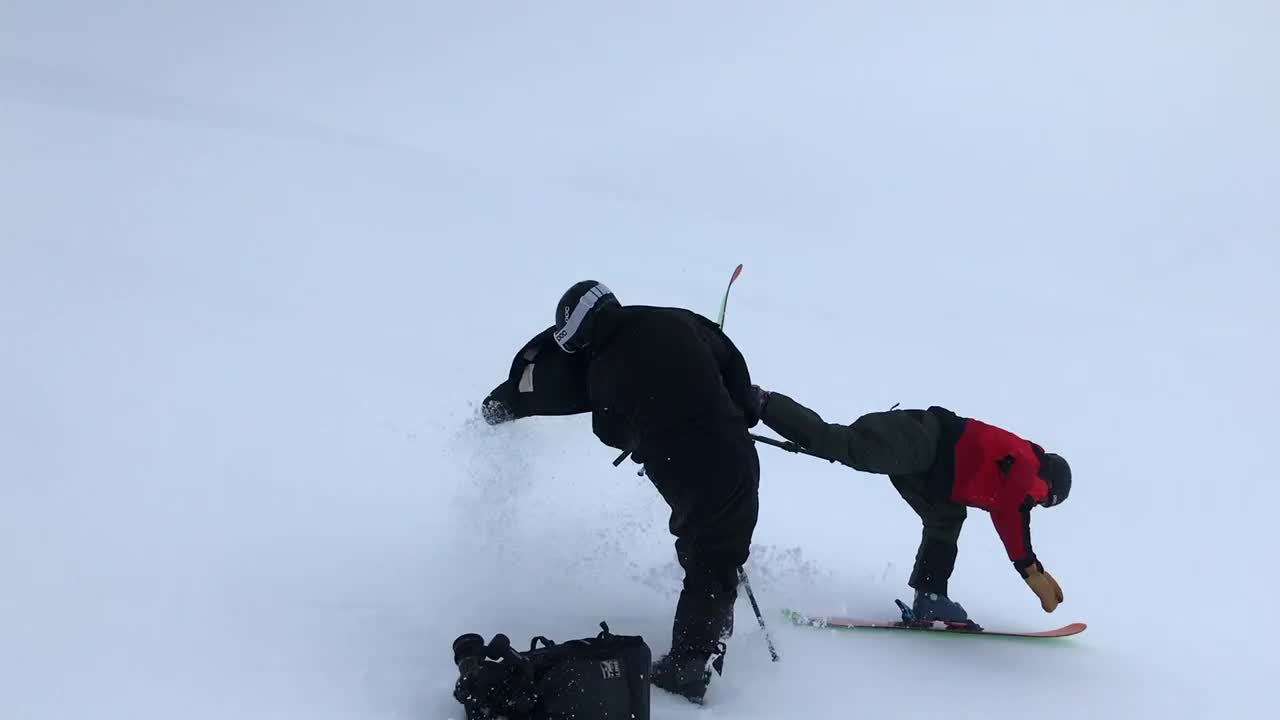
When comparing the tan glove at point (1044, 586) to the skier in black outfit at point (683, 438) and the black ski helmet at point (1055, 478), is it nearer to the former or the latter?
the black ski helmet at point (1055, 478)

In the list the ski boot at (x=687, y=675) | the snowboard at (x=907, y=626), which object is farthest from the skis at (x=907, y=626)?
the ski boot at (x=687, y=675)

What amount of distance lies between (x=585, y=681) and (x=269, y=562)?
4.55 ft

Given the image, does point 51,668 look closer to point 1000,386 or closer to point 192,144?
point 1000,386

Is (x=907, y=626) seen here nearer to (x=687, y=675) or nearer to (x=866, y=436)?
(x=866, y=436)

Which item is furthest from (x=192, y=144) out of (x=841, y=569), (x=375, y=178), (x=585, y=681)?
(x=585, y=681)

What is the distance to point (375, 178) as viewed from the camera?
14.4m

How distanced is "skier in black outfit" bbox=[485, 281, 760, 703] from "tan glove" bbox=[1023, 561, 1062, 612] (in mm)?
1249

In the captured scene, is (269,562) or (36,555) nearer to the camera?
(36,555)

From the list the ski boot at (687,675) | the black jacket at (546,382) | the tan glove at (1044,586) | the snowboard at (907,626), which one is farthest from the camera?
the snowboard at (907,626)

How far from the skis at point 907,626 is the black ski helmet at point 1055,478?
22.2 inches

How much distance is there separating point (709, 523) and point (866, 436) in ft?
3.33

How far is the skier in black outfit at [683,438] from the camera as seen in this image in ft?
9.34

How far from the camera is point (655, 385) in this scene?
2.94 meters

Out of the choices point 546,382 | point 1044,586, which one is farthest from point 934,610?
point 546,382
